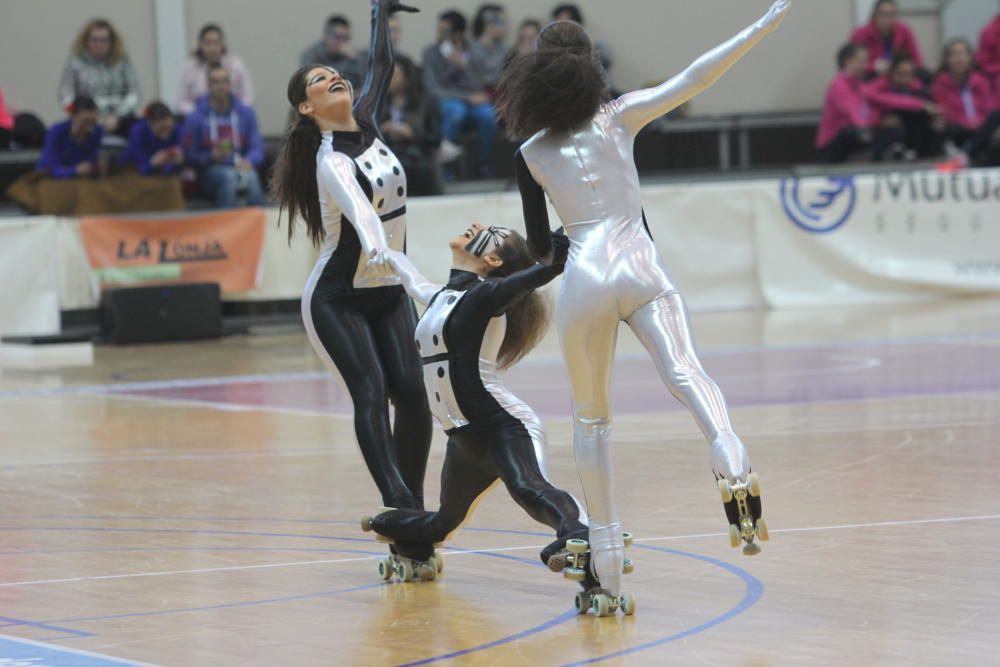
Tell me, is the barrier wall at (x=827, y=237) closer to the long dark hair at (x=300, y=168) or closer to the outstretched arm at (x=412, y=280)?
the long dark hair at (x=300, y=168)

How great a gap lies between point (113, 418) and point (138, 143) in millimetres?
6551

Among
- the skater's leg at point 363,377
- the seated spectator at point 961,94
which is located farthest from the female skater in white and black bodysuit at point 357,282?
the seated spectator at point 961,94

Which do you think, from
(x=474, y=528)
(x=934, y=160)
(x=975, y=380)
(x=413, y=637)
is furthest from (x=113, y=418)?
(x=934, y=160)

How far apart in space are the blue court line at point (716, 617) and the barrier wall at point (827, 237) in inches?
441

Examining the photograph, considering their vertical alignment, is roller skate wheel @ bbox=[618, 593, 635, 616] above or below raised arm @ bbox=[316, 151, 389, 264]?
below

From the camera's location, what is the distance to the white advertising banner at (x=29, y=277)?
16.0m

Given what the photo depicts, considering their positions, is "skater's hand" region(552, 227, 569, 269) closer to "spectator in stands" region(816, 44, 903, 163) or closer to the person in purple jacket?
the person in purple jacket

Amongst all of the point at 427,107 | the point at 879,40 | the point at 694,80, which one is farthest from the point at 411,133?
the point at 694,80

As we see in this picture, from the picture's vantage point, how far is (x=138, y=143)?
17094 mm

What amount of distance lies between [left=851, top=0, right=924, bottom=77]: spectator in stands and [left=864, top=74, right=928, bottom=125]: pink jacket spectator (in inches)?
21.0

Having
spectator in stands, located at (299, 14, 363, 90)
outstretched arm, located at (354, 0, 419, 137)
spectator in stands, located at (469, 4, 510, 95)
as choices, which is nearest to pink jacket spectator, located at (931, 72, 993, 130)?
spectator in stands, located at (469, 4, 510, 95)

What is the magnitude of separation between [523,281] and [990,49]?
15948mm

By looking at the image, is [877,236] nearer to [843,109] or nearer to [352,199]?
[843,109]

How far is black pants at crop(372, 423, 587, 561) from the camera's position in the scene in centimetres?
551
